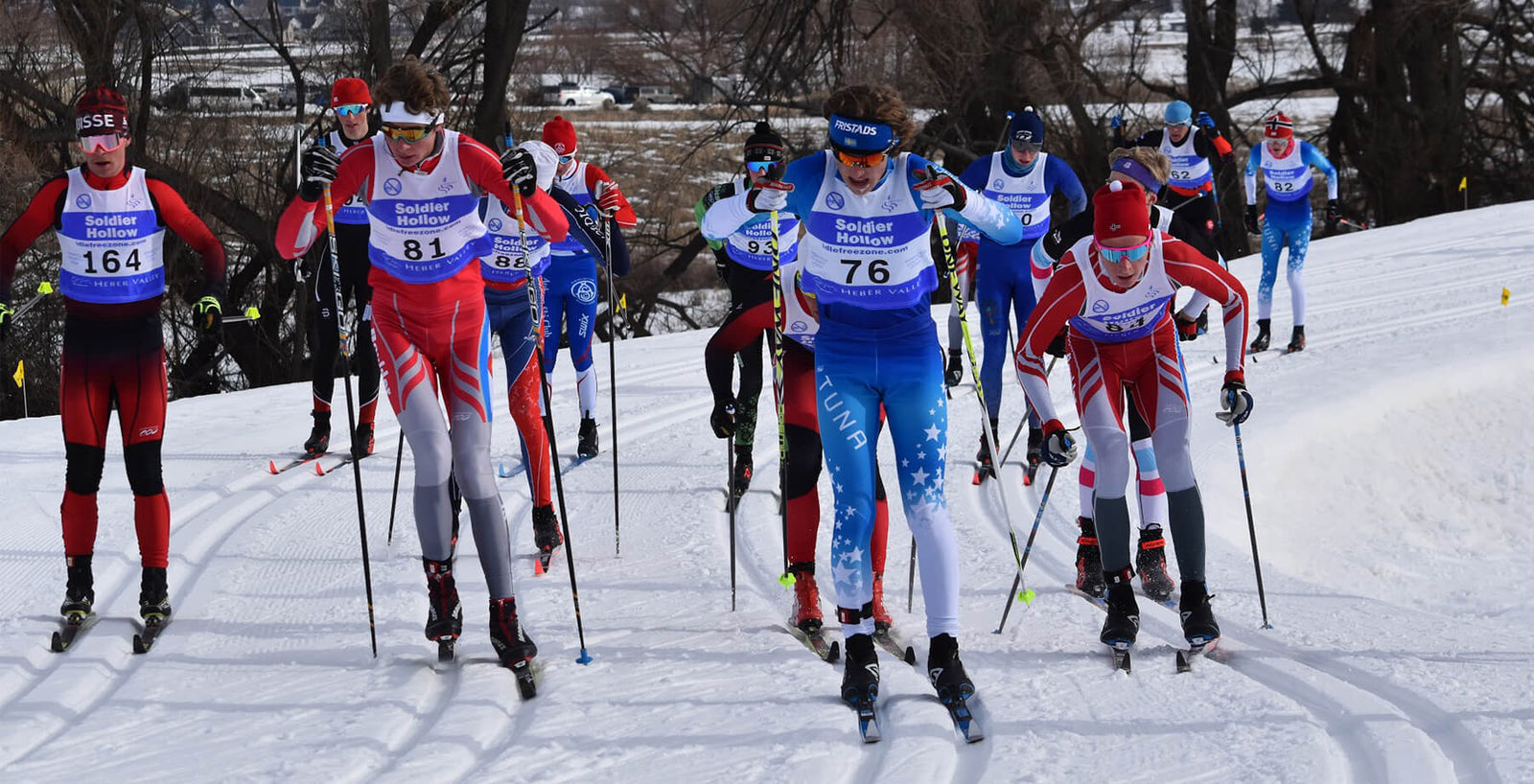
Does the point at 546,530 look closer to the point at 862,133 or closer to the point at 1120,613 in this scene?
the point at 1120,613

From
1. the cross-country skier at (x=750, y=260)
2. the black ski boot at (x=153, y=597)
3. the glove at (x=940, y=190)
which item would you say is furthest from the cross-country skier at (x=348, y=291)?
the glove at (x=940, y=190)

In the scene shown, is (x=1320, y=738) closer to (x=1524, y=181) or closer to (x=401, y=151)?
(x=401, y=151)

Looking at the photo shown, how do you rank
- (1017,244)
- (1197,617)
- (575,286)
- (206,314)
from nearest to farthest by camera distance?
(1197,617)
(206,314)
(1017,244)
(575,286)

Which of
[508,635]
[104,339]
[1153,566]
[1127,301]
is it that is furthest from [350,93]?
[1153,566]

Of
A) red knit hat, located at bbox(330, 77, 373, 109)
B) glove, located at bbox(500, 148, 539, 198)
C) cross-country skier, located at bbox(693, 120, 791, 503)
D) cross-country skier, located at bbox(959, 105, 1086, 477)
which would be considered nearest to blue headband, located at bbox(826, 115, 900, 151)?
cross-country skier, located at bbox(693, 120, 791, 503)

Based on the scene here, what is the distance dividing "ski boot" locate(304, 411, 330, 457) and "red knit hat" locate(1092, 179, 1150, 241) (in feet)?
19.3

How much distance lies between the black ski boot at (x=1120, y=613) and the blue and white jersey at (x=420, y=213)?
9.38 ft

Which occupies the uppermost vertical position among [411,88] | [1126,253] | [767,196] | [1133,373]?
[411,88]

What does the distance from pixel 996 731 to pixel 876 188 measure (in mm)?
1856

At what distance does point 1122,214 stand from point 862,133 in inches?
46.1

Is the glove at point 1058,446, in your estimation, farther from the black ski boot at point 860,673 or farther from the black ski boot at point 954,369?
the black ski boot at point 954,369

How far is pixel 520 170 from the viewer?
16.7ft

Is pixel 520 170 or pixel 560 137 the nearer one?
pixel 520 170

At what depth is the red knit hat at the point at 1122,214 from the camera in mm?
5117
